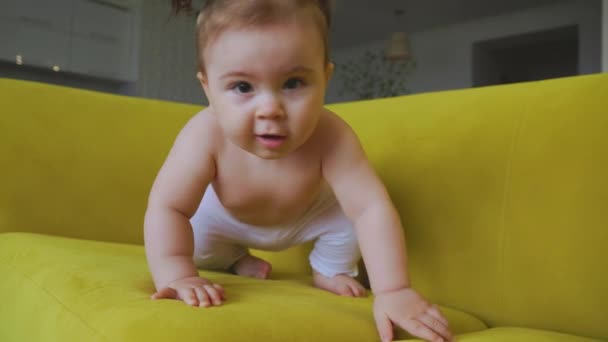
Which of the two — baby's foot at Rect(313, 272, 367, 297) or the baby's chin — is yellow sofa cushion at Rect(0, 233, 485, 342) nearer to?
baby's foot at Rect(313, 272, 367, 297)

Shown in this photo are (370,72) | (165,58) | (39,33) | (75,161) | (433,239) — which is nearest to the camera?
(433,239)

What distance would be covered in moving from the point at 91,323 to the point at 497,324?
59 centimetres

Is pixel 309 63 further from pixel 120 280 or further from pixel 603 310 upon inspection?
pixel 603 310

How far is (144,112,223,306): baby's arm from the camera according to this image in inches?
30.6

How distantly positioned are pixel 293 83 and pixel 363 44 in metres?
7.20

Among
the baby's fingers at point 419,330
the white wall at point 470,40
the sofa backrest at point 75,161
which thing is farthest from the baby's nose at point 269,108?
the white wall at point 470,40

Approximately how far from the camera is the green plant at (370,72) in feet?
21.9

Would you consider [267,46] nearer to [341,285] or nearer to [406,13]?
[341,285]

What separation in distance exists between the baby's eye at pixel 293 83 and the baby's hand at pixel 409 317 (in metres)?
0.30

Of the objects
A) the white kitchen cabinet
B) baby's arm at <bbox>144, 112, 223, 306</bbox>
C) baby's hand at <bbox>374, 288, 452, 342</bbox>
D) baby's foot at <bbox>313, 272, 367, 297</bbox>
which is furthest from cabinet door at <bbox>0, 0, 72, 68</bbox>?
baby's hand at <bbox>374, 288, 452, 342</bbox>

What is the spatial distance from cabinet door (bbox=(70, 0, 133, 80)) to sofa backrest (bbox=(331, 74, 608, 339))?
4.49 meters

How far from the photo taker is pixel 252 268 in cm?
102

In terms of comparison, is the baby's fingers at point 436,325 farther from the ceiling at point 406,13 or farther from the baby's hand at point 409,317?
the ceiling at point 406,13

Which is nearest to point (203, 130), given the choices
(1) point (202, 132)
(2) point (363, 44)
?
(1) point (202, 132)
